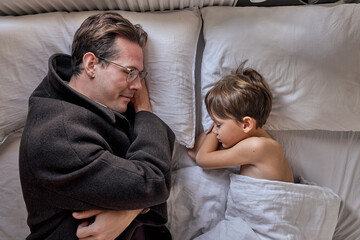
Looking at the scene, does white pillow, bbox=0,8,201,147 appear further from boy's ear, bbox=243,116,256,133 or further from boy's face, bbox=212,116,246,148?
boy's ear, bbox=243,116,256,133

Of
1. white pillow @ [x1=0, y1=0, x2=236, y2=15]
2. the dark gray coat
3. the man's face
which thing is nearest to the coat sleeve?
the dark gray coat

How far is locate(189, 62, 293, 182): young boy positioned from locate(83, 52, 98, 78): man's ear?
0.45 meters

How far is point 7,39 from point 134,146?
0.68 m

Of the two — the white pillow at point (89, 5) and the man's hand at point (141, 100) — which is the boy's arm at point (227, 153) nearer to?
the man's hand at point (141, 100)

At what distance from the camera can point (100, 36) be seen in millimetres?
934

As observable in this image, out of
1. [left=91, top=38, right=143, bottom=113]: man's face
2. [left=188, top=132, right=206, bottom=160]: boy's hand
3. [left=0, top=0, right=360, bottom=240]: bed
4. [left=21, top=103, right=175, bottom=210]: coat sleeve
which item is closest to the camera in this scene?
[left=21, top=103, right=175, bottom=210]: coat sleeve

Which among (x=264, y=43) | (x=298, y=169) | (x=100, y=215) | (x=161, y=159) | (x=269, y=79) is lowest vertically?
(x=298, y=169)

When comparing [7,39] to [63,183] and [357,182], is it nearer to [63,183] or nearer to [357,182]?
[63,183]

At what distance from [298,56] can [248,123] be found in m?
0.34

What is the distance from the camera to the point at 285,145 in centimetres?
115

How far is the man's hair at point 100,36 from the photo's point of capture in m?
0.93

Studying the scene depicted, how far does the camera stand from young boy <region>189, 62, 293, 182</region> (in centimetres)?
98

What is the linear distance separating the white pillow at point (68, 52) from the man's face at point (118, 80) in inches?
4.9

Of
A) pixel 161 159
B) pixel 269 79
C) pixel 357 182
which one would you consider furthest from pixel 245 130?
→ pixel 357 182
